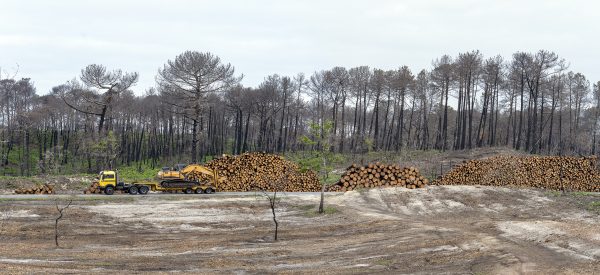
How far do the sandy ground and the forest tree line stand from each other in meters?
22.7

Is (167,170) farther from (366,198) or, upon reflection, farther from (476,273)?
(476,273)

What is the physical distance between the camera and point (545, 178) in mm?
41188

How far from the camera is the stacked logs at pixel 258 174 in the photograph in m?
40.3

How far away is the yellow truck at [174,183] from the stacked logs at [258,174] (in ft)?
1.65

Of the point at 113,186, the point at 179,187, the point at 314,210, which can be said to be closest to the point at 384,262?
the point at 314,210

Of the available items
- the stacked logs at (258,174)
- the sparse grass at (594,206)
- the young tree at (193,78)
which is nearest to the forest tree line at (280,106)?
the young tree at (193,78)

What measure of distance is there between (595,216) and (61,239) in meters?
25.6

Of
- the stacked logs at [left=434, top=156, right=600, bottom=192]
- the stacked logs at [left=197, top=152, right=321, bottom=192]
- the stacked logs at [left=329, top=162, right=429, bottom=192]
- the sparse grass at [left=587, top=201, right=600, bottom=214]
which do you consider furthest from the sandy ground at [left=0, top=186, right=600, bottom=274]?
the stacked logs at [left=197, top=152, right=321, bottom=192]

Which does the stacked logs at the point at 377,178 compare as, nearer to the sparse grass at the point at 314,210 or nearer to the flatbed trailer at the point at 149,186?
the sparse grass at the point at 314,210

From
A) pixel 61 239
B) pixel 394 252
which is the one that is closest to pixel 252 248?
pixel 394 252

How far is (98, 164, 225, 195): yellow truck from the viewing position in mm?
35188

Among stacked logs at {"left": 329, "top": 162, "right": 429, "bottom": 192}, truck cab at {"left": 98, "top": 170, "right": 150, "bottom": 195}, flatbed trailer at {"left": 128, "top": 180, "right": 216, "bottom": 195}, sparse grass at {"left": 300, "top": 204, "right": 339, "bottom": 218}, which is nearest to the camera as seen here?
sparse grass at {"left": 300, "top": 204, "right": 339, "bottom": 218}

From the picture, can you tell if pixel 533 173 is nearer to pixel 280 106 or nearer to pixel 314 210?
pixel 314 210

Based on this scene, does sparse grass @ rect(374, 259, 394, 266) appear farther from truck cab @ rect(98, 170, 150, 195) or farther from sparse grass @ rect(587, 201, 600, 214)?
truck cab @ rect(98, 170, 150, 195)
